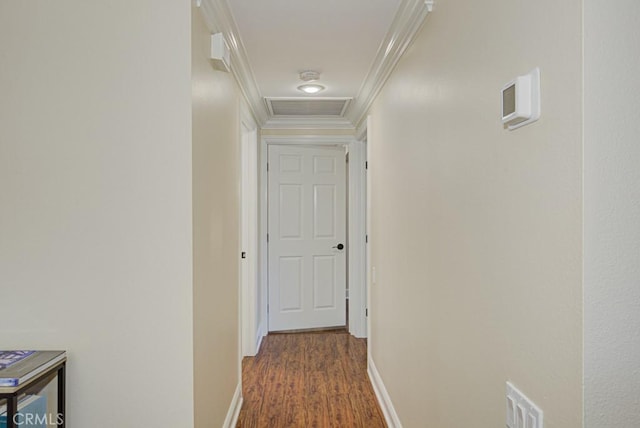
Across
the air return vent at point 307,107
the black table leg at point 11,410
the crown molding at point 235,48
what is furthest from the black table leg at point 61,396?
the air return vent at point 307,107

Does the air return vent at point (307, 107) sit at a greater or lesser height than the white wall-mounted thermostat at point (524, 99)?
greater

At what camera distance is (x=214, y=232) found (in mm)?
2055

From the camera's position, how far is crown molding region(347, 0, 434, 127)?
1.82 metres

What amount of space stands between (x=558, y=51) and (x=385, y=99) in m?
1.95

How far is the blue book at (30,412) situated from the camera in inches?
54.9

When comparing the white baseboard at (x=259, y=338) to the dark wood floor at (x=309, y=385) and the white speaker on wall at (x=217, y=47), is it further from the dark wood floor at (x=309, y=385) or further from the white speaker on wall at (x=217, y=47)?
the white speaker on wall at (x=217, y=47)

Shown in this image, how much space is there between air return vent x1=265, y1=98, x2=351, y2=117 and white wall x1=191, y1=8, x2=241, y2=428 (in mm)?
1049

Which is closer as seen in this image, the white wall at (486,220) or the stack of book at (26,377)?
the white wall at (486,220)

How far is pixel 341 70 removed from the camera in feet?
9.44

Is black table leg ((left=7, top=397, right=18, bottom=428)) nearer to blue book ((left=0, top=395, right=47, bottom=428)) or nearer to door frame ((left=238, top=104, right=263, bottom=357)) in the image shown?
blue book ((left=0, top=395, right=47, bottom=428))

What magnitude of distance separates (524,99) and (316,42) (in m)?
1.69

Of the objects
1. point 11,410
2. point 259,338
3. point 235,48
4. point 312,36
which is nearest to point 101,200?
point 11,410

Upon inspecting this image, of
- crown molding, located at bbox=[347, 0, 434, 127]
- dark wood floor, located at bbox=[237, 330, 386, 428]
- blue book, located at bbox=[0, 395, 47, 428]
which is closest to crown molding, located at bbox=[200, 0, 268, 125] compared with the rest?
crown molding, located at bbox=[347, 0, 434, 127]

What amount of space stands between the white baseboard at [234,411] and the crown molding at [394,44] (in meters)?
2.20
